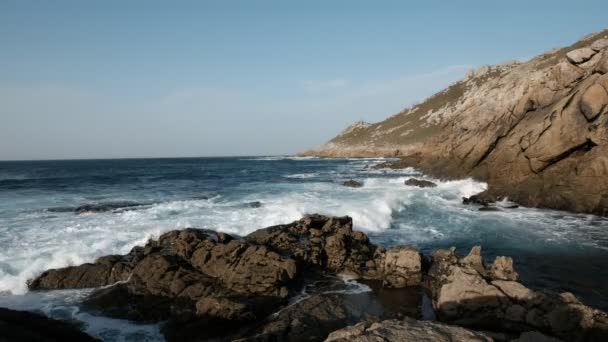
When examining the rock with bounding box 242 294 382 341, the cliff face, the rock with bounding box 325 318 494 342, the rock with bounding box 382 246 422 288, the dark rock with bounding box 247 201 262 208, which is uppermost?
the cliff face

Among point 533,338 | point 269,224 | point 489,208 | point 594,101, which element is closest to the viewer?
point 533,338

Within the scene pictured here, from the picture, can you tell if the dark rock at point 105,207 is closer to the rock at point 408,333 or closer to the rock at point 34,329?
the rock at point 34,329

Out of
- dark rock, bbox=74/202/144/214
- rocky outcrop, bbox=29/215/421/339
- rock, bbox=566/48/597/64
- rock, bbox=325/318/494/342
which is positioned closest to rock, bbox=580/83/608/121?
rock, bbox=566/48/597/64

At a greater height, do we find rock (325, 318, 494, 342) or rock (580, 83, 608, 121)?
rock (580, 83, 608, 121)

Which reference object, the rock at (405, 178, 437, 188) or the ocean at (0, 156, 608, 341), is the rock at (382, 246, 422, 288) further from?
the rock at (405, 178, 437, 188)

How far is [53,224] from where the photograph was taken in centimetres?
1902

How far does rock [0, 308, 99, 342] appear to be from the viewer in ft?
Answer: 23.4

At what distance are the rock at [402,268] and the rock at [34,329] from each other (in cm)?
827

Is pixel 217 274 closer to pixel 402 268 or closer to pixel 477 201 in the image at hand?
pixel 402 268

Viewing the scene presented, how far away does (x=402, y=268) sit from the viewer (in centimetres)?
1134

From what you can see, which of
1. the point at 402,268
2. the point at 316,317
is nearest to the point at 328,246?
the point at 402,268

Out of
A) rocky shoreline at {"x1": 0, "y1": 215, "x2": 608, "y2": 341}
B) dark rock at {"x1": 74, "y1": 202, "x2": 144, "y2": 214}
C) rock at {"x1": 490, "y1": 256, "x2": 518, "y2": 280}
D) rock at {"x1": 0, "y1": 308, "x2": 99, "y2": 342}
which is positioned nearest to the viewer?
rock at {"x1": 0, "y1": 308, "x2": 99, "y2": 342}

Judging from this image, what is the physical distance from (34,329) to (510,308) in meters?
10.6

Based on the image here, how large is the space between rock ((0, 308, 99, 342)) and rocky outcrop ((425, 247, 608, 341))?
8642mm
